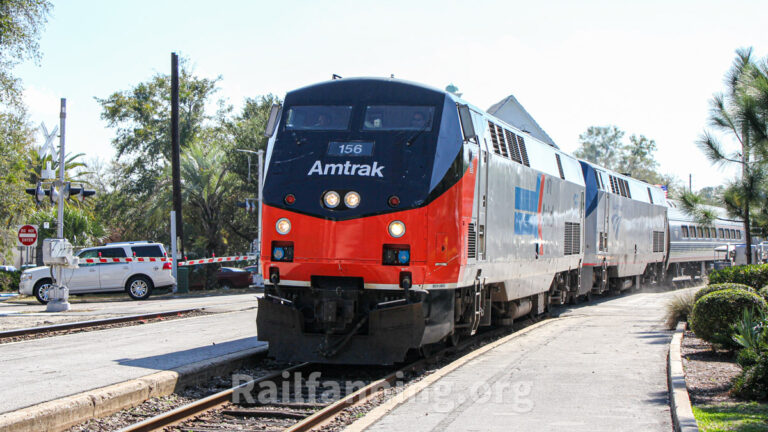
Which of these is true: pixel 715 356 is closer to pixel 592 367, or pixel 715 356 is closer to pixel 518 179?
pixel 592 367

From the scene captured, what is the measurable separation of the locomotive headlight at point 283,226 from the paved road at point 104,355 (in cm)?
201

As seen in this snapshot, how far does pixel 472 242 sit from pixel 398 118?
199 cm

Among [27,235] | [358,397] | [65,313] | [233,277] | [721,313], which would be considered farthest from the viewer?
[233,277]

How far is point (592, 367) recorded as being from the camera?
1048cm

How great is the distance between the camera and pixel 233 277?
117ft

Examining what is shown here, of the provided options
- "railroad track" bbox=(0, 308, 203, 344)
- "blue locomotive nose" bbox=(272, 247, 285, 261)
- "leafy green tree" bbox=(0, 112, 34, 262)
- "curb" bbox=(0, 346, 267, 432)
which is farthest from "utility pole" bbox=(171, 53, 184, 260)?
"blue locomotive nose" bbox=(272, 247, 285, 261)

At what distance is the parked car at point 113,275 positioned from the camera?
984 inches

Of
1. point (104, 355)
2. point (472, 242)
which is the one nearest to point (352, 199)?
point (472, 242)

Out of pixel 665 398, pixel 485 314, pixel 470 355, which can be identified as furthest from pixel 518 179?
pixel 665 398

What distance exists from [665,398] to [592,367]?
196cm

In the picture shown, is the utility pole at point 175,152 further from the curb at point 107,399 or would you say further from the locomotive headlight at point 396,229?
the locomotive headlight at point 396,229

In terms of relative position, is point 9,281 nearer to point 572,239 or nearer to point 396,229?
point 572,239

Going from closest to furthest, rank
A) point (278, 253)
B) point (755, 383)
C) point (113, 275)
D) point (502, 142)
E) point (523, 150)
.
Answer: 1. point (755, 383)
2. point (278, 253)
3. point (502, 142)
4. point (523, 150)
5. point (113, 275)

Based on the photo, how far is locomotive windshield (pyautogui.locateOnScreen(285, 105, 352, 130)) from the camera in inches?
418
